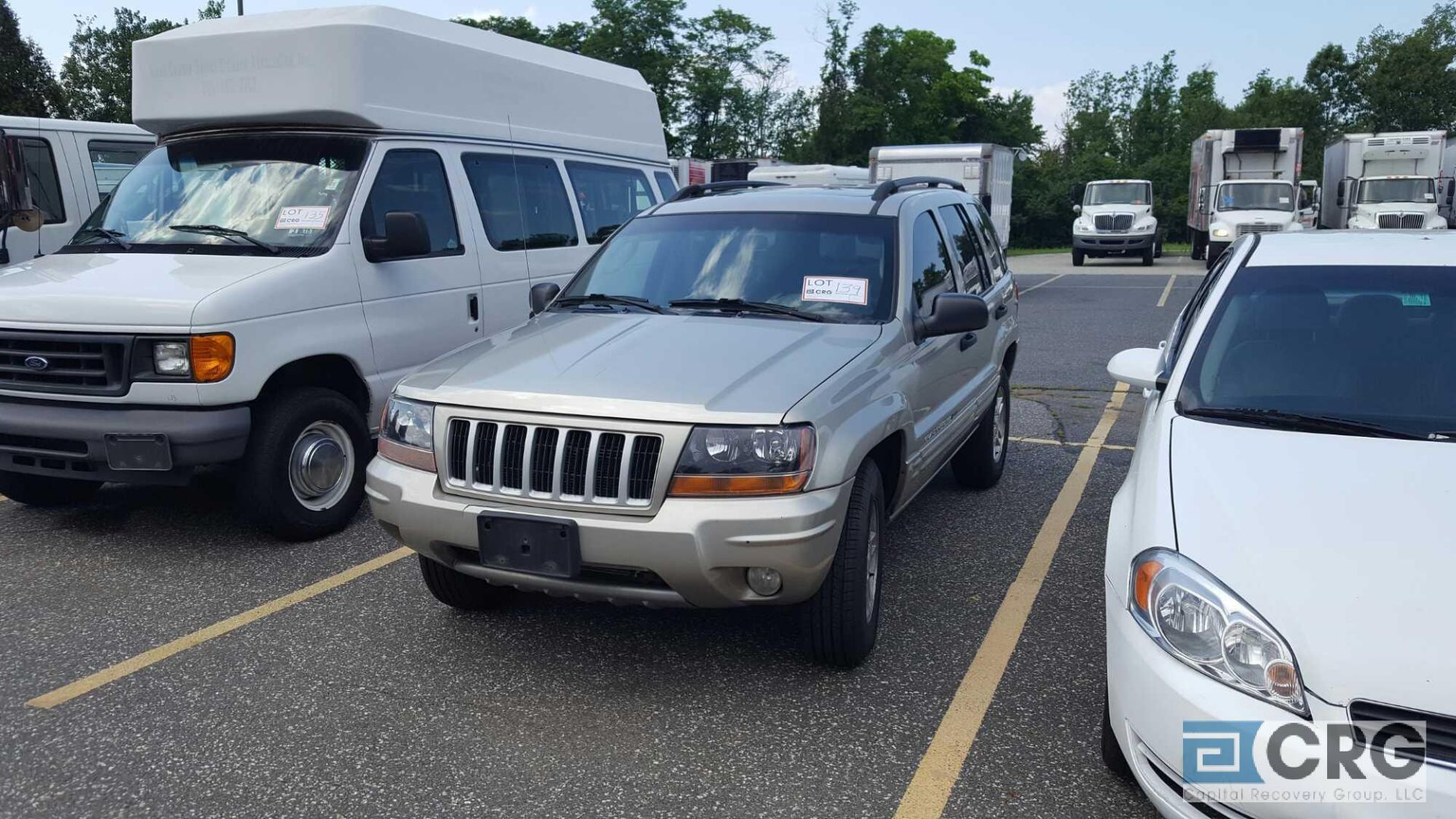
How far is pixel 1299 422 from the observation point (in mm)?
3270

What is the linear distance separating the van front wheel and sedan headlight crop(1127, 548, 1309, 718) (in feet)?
12.9

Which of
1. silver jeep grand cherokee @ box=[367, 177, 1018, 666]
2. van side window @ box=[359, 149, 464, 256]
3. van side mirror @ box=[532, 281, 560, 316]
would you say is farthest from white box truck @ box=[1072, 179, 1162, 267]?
van side mirror @ box=[532, 281, 560, 316]

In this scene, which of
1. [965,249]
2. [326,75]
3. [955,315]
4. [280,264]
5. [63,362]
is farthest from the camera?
[965,249]

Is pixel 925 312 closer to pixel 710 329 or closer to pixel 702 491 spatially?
pixel 710 329

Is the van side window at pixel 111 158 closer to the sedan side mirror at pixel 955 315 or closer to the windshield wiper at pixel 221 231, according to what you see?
the windshield wiper at pixel 221 231

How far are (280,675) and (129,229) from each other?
3.06m

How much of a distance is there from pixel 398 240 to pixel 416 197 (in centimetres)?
66

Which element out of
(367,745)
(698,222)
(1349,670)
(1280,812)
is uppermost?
(698,222)

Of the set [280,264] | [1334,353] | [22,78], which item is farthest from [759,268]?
[22,78]

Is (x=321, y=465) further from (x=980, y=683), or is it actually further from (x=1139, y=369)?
(x=1139, y=369)

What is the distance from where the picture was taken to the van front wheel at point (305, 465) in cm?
505

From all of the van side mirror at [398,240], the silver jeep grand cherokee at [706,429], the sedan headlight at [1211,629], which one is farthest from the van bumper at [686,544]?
the van side mirror at [398,240]

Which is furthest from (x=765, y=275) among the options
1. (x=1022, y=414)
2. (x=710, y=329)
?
(x=1022, y=414)

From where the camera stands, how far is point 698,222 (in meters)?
5.01
